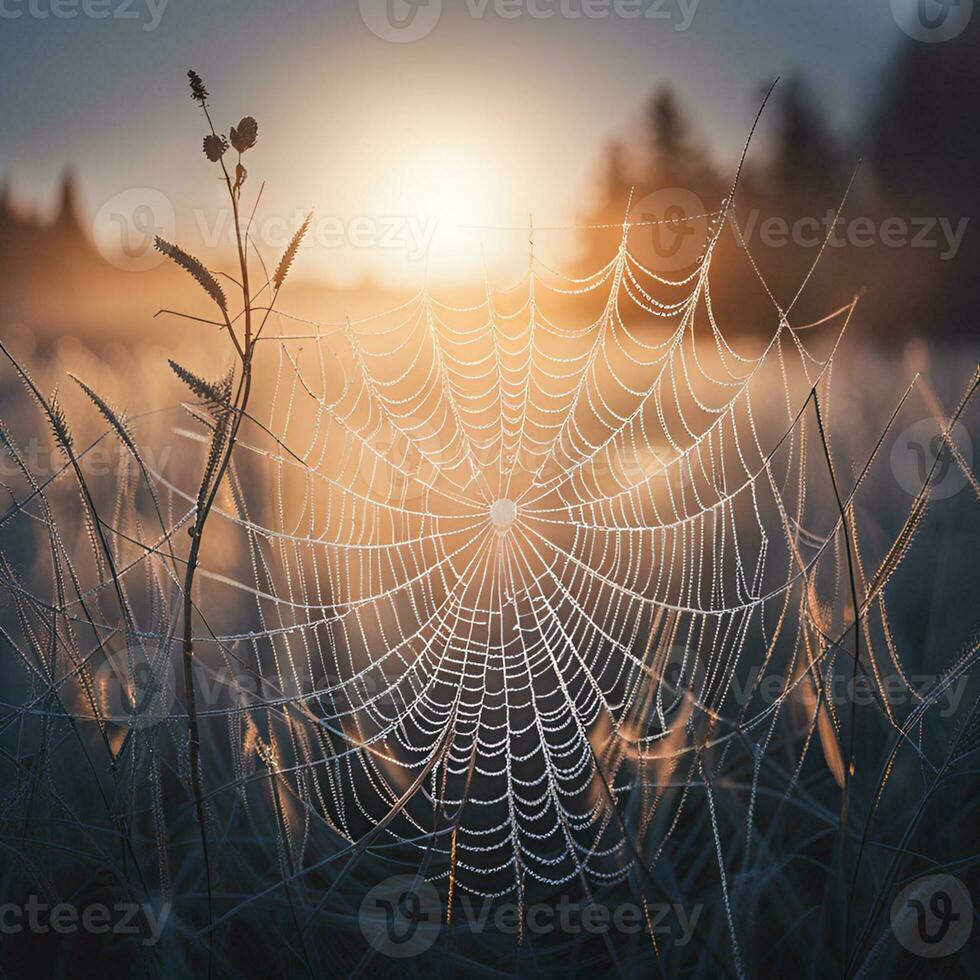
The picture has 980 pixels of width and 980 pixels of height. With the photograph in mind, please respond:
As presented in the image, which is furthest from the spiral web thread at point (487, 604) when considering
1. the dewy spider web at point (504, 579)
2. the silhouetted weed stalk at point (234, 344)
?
the silhouetted weed stalk at point (234, 344)

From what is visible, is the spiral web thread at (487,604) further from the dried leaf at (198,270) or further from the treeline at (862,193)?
the treeline at (862,193)

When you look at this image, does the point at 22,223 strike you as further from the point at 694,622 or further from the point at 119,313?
the point at 694,622

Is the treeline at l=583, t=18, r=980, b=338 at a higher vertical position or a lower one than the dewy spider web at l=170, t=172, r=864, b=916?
higher

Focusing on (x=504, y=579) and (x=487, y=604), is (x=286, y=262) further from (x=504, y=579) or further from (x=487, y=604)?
(x=504, y=579)

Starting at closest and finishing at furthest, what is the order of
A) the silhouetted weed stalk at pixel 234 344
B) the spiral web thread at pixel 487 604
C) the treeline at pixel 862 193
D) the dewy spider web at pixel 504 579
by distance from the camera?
the silhouetted weed stalk at pixel 234 344
the spiral web thread at pixel 487 604
the dewy spider web at pixel 504 579
the treeline at pixel 862 193

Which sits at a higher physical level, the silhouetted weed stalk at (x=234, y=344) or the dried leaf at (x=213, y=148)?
the dried leaf at (x=213, y=148)

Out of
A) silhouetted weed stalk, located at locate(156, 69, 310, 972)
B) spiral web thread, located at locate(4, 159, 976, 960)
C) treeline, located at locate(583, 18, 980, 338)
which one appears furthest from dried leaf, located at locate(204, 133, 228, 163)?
treeline, located at locate(583, 18, 980, 338)

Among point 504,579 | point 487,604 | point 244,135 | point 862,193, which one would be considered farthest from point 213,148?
point 862,193

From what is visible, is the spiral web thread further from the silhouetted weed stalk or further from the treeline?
the treeline
